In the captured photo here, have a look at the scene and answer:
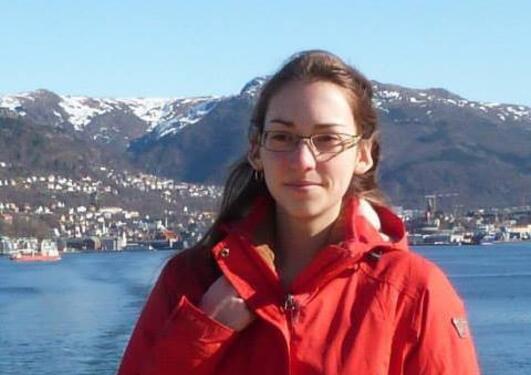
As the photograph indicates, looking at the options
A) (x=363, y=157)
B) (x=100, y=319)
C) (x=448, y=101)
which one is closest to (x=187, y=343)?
(x=363, y=157)

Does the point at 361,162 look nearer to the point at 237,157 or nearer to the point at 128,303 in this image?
the point at 237,157

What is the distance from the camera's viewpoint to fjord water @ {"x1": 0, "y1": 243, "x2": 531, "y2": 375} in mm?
25906

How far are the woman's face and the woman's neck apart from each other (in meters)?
0.02

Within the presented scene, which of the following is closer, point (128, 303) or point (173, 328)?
point (173, 328)

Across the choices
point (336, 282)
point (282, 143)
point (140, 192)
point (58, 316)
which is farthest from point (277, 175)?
point (140, 192)

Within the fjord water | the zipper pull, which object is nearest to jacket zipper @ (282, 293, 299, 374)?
the zipper pull

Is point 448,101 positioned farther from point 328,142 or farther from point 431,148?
point 328,142

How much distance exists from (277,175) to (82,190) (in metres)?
142

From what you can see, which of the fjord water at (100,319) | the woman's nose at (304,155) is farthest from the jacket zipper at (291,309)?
the fjord water at (100,319)

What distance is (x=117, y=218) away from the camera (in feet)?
454

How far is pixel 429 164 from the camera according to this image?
14088 cm

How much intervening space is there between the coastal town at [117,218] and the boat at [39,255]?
161mm

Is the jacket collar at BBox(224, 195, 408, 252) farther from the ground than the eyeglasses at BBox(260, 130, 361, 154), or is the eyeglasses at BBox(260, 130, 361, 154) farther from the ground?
the eyeglasses at BBox(260, 130, 361, 154)

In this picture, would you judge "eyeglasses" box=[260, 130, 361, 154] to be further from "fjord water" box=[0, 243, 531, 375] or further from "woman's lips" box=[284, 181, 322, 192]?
"fjord water" box=[0, 243, 531, 375]
